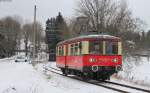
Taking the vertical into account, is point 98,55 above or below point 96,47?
below

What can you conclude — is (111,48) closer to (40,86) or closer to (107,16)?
(40,86)

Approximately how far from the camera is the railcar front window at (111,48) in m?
23.2

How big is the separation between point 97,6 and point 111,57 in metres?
36.3

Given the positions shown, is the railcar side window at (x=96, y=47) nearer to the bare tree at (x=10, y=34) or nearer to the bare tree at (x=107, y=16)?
the bare tree at (x=107, y=16)

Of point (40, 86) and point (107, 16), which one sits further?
point (107, 16)

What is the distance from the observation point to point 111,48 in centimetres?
2342

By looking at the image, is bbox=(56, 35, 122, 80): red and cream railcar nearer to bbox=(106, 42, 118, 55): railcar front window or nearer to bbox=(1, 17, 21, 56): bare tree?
bbox=(106, 42, 118, 55): railcar front window

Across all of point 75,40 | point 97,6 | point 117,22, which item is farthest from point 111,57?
point 97,6

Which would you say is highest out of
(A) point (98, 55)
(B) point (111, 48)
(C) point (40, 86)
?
(B) point (111, 48)

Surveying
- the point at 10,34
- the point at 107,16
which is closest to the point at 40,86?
the point at 107,16

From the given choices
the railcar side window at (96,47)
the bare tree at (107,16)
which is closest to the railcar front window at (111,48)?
the railcar side window at (96,47)

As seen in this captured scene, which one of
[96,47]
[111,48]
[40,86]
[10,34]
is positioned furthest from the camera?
[10,34]

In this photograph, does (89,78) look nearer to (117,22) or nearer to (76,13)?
(117,22)

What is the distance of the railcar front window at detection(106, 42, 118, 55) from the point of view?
23.2 m
